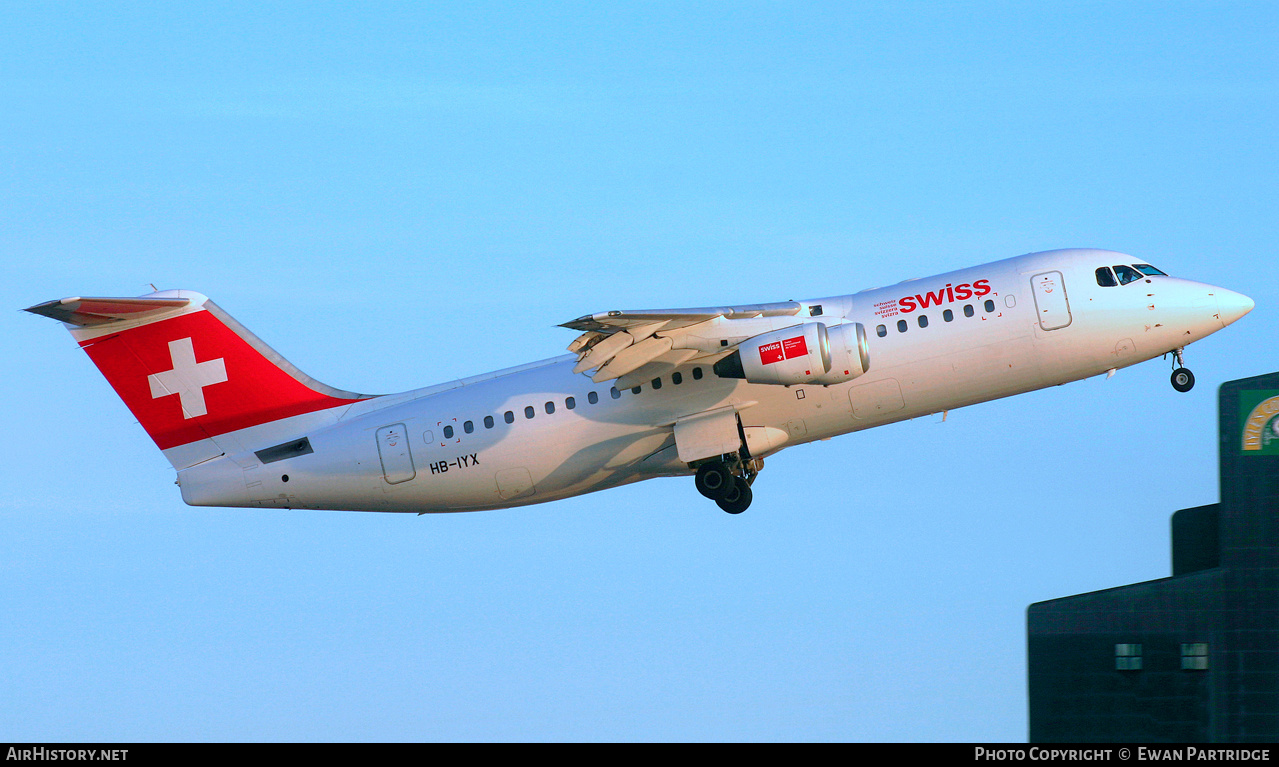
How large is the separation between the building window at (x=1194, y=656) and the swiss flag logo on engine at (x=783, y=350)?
14886 mm

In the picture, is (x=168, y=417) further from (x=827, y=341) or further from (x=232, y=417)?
(x=827, y=341)

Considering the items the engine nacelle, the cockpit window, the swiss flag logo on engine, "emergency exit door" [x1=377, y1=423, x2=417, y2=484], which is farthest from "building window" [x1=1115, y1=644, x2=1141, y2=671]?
"emergency exit door" [x1=377, y1=423, x2=417, y2=484]

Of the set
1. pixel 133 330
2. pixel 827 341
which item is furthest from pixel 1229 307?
pixel 133 330

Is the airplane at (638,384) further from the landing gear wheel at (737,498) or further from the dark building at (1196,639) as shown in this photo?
the dark building at (1196,639)

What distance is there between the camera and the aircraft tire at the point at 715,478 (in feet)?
93.0

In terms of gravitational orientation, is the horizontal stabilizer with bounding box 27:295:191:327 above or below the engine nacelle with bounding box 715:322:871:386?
above

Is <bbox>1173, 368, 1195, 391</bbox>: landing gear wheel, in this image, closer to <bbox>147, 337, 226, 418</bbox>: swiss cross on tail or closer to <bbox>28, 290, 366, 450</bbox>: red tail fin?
<bbox>28, 290, 366, 450</bbox>: red tail fin

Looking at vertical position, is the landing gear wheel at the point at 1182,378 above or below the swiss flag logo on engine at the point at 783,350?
below

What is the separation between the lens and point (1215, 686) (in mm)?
33969

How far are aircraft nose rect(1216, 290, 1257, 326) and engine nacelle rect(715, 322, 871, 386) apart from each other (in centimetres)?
659

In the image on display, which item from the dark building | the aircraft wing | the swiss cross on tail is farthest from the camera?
the dark building

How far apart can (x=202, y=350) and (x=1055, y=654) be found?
2075cm

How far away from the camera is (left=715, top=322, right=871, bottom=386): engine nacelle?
25.7 metres

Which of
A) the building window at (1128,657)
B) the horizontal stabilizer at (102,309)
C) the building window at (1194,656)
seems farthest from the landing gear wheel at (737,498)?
the building window at (1194,656)
